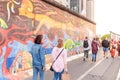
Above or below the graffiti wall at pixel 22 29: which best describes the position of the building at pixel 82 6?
above

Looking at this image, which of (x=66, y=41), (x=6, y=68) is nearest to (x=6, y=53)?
(x=6, y=68)

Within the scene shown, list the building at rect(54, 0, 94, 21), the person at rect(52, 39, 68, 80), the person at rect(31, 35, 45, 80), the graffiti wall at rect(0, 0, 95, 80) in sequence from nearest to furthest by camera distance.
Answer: the person at rect(31, 35, 45, 80) → the person at rect(52, 39, 68, 80) → the graffiti wall at rect(0, 0, 95, 80) → the building at rect(54, 0, 94, 21)

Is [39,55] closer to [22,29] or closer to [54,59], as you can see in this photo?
[54,59]

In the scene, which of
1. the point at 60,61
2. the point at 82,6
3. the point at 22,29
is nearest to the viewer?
the point at 60,61

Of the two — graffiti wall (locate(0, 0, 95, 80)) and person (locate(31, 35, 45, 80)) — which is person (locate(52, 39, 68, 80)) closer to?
person (locate(31, 35, 45, 80))

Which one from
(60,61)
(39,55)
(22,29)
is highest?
(22,29)

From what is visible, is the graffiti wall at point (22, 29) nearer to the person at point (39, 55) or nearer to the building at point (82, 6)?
the person at point (39, 55)

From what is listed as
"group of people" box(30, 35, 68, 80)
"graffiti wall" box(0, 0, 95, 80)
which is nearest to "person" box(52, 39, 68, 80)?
"group of people" box(30, 35, 68, 80)

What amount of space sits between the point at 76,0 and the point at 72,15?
7436 centimetres

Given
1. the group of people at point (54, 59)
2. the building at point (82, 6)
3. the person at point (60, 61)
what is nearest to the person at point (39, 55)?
the group of people at point (54, 59)

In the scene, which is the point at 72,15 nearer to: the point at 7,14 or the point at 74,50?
the point at 74,50

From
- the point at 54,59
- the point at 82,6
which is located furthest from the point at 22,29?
the point at 82,6

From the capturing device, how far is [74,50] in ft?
80.0

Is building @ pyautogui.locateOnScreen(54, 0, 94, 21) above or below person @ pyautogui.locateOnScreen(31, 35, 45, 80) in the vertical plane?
above
